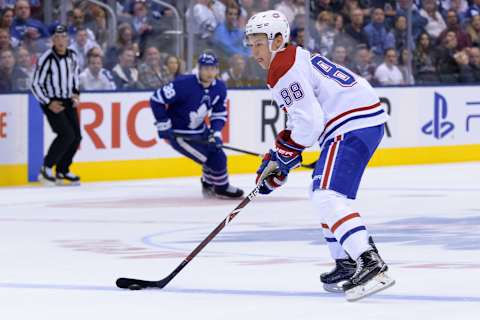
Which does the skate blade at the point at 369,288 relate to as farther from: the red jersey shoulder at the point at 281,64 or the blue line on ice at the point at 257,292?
the red jersey shoulder at the point at 281,64

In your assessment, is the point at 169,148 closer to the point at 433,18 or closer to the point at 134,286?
the point at 433,18

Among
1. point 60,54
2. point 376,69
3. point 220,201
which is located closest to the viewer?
point 220,201

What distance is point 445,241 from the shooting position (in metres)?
8.95

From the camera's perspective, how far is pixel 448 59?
58.5ft

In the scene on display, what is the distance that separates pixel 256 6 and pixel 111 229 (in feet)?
20.5

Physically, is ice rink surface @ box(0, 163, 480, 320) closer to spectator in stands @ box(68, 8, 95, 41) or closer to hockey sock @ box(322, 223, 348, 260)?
hockey sock @ box(322, 223, 348, 260)

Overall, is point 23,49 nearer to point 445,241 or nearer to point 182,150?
point 182,150

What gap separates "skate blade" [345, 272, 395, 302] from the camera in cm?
623

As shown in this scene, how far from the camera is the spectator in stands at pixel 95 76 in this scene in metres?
14.3

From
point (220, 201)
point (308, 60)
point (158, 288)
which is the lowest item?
point (220, 201)

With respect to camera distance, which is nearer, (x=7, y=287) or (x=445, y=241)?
(x=7, y=287)

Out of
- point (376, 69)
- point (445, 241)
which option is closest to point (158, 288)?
point (445, 241)

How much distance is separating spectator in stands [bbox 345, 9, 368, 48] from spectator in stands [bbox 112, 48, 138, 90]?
325cm

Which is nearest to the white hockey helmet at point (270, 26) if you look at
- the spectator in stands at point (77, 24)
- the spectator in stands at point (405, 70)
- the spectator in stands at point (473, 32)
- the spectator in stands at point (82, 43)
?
the spectator in stands at point (77, 24)
